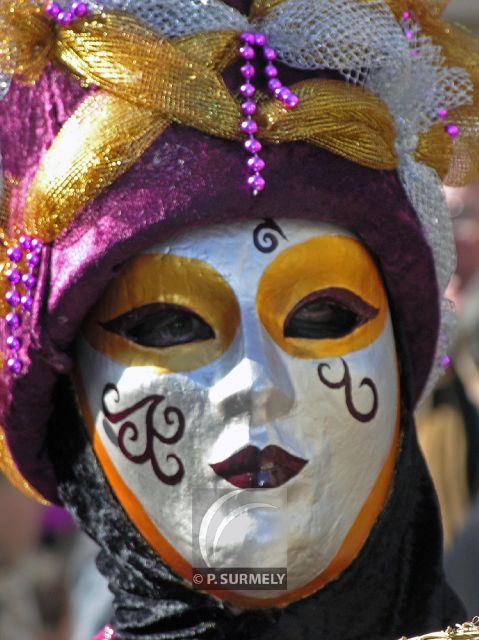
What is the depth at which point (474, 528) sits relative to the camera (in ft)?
12.7

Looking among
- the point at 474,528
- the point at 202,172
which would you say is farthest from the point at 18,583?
the point at 202,172

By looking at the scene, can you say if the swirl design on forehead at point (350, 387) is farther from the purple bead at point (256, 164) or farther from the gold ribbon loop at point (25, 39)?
the gold ribbon loop at point (25, 39)

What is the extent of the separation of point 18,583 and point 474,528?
1179mm

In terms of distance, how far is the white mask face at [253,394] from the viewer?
2.67m

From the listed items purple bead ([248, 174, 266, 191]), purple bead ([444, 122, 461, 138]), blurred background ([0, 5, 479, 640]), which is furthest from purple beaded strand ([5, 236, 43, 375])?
blurred background ([0, 5, 479, 640])

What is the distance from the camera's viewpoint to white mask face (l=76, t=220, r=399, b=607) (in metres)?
2.67

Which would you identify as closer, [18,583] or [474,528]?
[474,528]

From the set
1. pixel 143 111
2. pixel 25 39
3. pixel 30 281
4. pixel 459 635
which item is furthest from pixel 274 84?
pixel 459 635

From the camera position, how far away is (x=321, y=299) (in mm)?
2807

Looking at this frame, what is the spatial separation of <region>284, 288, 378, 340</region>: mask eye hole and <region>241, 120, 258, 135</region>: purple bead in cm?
30

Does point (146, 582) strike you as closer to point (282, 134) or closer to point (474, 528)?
point (282, 134)

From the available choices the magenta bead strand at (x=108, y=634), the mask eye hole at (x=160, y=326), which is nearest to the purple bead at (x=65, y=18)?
the mask eye hole at (x=160, y=326)

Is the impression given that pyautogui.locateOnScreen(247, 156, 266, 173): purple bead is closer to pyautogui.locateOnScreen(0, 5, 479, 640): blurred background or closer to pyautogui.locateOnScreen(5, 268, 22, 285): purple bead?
pyautogui.locateOnScreen(5, 268, 22, 285): purple bead

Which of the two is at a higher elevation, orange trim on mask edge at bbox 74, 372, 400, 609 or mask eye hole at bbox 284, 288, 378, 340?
mask eye hole at bbox 284, 288, 378, 340
